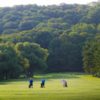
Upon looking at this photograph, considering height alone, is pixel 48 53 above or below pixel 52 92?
above

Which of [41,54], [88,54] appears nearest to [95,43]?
[88,54]

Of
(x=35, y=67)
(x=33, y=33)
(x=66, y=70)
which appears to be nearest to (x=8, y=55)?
(x=35, y=67)

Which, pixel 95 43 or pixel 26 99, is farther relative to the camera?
pixel 95 43

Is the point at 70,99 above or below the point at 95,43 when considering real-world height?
below

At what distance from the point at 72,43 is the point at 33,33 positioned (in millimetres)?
19662

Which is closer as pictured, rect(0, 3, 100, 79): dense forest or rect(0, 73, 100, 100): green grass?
rect(0, 73, 100, 100): green grass

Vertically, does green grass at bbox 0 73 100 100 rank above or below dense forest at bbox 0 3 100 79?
below

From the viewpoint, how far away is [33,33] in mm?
197000

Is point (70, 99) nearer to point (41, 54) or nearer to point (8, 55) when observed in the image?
point (8, 55)

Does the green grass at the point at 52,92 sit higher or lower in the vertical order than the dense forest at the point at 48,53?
lower

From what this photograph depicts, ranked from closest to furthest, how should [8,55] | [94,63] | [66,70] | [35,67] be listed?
[8,55], [94,63], [35,67], [66,70]

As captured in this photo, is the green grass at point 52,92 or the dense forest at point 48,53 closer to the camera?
the green grass at point 52,92

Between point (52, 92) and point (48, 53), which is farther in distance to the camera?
point (48, 53)

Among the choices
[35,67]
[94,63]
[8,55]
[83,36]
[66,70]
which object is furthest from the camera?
[83,36]
